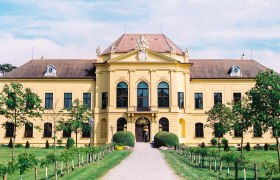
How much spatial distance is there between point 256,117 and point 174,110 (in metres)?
29.4

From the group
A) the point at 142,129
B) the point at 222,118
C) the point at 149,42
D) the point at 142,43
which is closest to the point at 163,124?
the point at 142,129

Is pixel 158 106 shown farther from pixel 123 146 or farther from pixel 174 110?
pixel 123 146

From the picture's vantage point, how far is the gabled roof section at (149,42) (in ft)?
190

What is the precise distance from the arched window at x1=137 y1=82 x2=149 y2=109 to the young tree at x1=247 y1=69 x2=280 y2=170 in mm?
29981

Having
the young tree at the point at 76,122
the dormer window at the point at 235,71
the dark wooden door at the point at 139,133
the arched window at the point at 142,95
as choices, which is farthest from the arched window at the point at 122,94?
the dormer window at the point at 235,71

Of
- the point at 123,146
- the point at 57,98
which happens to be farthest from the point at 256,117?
the point at 57,98

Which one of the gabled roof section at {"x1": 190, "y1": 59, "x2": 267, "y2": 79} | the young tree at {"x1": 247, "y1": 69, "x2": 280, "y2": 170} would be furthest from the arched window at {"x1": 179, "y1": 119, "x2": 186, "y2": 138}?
the young tree at {"x1": 247, "y1": 69, "x2": 280, "y2": 170}

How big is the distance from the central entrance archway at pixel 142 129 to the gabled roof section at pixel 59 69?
9.44m

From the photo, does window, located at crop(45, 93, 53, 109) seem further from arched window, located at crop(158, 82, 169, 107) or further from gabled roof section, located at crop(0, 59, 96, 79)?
arched window, located at crop(158, 82, 169, 107)

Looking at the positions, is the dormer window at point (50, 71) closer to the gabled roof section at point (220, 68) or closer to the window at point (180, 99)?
the window at point (180, 99)

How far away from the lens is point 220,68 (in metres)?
61.5

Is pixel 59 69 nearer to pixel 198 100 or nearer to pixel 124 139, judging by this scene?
pixel 124 139

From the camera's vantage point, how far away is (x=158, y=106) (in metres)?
55.9

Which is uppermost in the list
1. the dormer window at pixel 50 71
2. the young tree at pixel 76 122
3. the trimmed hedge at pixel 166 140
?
the dormer window at pixel 50 71
